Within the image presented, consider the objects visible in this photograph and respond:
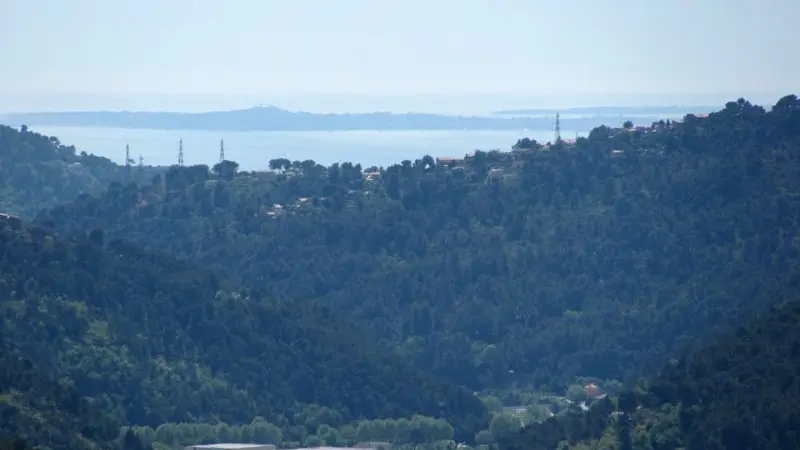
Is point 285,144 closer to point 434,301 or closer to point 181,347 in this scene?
point 434,301

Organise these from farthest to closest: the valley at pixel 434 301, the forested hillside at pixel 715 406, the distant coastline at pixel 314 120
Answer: the distant coastline at pixel 314 120 → the valley at pixel 434 301 → the forested hillside at pixel 715 406

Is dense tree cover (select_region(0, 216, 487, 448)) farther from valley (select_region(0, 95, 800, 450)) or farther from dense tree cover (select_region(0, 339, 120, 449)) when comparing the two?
dense tree cover (select_region(0, 339, 120, 449))

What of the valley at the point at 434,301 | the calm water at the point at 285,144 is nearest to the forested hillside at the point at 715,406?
the valley at the point at 434,301

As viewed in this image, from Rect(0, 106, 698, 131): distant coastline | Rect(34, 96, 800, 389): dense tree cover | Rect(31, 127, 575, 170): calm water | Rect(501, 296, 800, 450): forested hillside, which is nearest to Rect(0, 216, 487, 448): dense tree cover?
Rect(34, 96, 800, 389): dense tree cover

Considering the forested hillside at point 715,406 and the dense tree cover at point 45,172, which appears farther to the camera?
the dense tree cover at point 45,172

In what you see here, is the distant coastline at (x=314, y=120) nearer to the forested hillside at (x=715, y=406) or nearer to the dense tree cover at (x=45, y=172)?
the dense tree cover at (x=45, y=172)

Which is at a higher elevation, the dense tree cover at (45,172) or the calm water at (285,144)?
the dense tree cover at (45,172)
